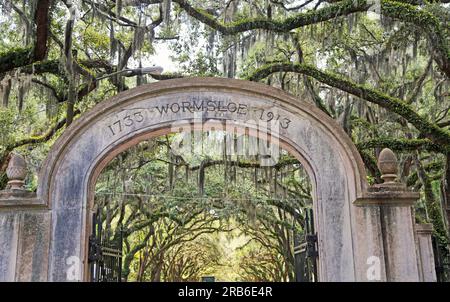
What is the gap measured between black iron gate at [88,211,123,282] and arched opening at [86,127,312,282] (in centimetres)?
1

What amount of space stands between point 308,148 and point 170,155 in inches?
331

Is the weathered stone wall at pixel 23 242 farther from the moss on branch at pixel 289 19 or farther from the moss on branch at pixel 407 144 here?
the moss on branch at pixel 407 144

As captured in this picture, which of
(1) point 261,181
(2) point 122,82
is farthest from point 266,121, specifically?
(1) point 261,181

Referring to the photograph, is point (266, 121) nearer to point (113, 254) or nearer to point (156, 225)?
point (113, 254)

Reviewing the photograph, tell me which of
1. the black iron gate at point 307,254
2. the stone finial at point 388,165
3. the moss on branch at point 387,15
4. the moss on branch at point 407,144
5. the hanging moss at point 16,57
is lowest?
the black iron gate at point 307,254

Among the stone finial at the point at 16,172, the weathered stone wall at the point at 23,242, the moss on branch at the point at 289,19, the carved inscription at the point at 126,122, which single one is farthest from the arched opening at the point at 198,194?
the moss on branch at the point at 289,19

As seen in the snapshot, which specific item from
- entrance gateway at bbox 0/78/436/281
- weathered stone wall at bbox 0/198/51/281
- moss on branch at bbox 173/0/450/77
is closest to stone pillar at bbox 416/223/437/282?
entrance gateway at bbox 0/78/436/281

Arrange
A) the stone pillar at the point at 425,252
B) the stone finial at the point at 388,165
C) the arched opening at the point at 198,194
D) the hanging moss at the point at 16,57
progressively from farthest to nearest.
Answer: the hanging moss at the point at 16,57 < the stone pillar at the point at 425,252 < the arched opening at the point at 198,194 < the stone finial at the point at 388,165

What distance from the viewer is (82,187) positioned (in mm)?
6605

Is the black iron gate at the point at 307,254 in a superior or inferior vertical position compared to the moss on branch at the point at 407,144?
inferior

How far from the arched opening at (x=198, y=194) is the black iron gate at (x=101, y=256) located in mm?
13

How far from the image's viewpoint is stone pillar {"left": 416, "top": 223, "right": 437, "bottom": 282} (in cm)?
793

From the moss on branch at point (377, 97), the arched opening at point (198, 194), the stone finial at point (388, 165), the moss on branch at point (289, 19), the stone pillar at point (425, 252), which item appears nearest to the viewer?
the stone finial at point (388, 165)

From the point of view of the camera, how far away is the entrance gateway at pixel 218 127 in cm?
636
